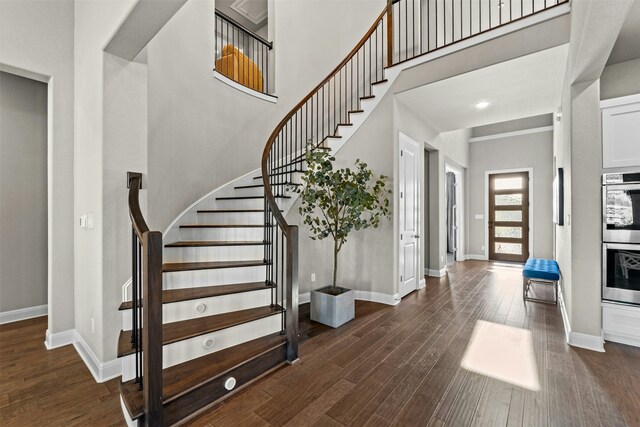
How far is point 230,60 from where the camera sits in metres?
4.90

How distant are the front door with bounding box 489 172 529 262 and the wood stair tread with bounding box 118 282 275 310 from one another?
682 centimetres

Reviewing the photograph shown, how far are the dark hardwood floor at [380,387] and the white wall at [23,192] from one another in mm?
540

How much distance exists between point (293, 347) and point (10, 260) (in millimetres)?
3596

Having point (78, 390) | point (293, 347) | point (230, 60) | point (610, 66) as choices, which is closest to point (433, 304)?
point (293, 347)

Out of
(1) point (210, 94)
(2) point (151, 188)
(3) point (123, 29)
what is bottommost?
(2) point (151, 188)

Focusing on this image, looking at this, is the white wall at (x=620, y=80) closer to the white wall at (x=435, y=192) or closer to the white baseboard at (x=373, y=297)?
the white wall at (x=435, y=192)

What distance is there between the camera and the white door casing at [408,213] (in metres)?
4.12

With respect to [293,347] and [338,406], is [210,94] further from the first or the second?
[338,406]

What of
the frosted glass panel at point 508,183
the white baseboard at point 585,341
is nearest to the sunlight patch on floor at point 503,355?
the white baseboard at point 585,341

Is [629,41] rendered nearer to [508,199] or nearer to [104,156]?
[104,156]

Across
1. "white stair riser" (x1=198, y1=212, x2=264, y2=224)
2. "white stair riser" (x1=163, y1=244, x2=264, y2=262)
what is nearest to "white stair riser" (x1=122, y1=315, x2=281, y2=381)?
"white stair riser" (x1=163, y1=244, x2=264, y2=262)

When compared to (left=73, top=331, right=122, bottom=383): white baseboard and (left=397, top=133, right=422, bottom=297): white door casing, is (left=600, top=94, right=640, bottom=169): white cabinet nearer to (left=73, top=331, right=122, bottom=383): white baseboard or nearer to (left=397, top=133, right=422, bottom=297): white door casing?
(left=397, top=133, right=422, bottom=297): white door casing

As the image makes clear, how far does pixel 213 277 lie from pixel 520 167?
7.54 metres

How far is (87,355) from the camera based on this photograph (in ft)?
8.07
